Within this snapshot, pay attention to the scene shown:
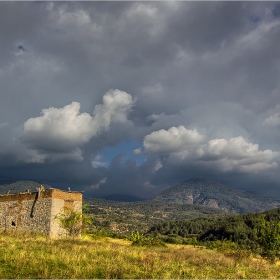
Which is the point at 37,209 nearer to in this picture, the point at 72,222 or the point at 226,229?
the point at 72,222

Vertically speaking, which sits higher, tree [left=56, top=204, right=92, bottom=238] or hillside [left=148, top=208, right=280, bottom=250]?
tree [left=56, top=204, right=92, bottom=238]

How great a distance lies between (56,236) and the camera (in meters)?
30.3

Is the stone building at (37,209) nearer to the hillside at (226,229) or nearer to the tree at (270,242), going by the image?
the tree at (270,242)

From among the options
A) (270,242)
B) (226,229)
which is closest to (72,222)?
(270,242)

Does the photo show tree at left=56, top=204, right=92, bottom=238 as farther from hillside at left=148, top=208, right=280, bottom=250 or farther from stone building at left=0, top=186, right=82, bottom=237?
hillside at left=148, top=208, right=280, bottom=250

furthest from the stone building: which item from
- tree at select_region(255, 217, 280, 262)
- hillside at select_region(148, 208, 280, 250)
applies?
hillside at select_region(148, 208, 280, 250)

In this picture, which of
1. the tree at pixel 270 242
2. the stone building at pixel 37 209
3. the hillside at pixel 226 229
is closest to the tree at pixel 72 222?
the stone building at pixel 37 209

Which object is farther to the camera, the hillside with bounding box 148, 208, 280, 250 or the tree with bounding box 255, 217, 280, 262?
the hillside with bounding box 148, 208, 280, 250

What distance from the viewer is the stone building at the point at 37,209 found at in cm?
3031

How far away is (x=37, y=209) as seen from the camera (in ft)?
102

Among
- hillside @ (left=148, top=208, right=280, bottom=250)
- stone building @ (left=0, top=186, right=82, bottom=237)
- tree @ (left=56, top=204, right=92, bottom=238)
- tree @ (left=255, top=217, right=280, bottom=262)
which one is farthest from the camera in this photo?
hillside @ (left=148, top=208, right=280, bottom=250)

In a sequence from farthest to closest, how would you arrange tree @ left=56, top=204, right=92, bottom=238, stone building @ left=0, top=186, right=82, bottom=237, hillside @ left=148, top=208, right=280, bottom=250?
hillside @ left=148, top=208, right=280, bottom=250
stone building @ left=0, top=186, right=82, bottom=237
tree @ left=56, top=204, right=92, bottom=238

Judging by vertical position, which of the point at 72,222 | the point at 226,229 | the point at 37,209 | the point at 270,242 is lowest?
the point at 226,229

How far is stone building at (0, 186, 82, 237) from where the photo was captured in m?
30.3
